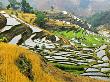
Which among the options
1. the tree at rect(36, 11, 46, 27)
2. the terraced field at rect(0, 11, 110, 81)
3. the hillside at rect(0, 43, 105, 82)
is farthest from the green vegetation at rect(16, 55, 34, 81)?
the tree at rect(36, 11, 46, 27)

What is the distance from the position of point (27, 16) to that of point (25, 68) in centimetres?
7351

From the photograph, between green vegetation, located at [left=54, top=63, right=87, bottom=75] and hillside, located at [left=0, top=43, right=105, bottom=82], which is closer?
hillside, located at [left=0, top=43, right=105, bottom=82]

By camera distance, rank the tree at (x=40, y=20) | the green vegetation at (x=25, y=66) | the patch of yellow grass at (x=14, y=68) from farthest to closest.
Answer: the tree at (x=40, y=20) → the green vegetation at (x=25, y=66) → the patch of yellow grass at (x=14, y=68)

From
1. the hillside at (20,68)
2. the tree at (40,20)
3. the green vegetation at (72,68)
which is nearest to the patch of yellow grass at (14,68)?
the hillside at (20,68)

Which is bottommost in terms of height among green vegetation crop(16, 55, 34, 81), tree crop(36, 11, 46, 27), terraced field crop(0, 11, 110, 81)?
tree crop(36, 11, 46, 27)

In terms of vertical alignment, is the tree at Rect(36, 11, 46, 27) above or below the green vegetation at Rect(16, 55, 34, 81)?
below

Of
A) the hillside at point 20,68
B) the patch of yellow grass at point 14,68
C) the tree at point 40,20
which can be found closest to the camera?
the patch of yellow grass at point 14,68

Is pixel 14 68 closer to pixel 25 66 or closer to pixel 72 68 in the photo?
pixel 25 66

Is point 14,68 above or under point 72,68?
above

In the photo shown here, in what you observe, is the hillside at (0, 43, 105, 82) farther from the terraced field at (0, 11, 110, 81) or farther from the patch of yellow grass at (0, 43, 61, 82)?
the terraced field at (0, 11, 110, 81)

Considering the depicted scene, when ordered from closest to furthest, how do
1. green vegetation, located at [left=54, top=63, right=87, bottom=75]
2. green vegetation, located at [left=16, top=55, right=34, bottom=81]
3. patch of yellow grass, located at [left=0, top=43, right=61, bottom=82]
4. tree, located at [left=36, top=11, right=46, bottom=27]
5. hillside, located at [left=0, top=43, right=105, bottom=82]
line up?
patch of yellow grass, located at [left=0, top=43, right=61, bottom=82] < hillside, located at [left=0, top=43, right=105, bottom=82] < green vegetation, located at [left=16, top=55, right=34, bottom=81] < green vegetation, located at [left=54, top=63, right=87, bottom=75] < tree, located at [left=36, top=11, right=46, bottom=27]

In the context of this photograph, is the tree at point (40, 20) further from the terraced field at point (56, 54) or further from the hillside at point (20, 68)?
the hillside at point (20, 68)

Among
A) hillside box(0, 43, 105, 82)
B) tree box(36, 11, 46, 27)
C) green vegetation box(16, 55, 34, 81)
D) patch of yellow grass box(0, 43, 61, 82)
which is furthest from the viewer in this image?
tree box(36, 11, 46, 27)

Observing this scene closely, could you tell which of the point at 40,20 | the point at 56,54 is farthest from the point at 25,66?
the point at 40,20
